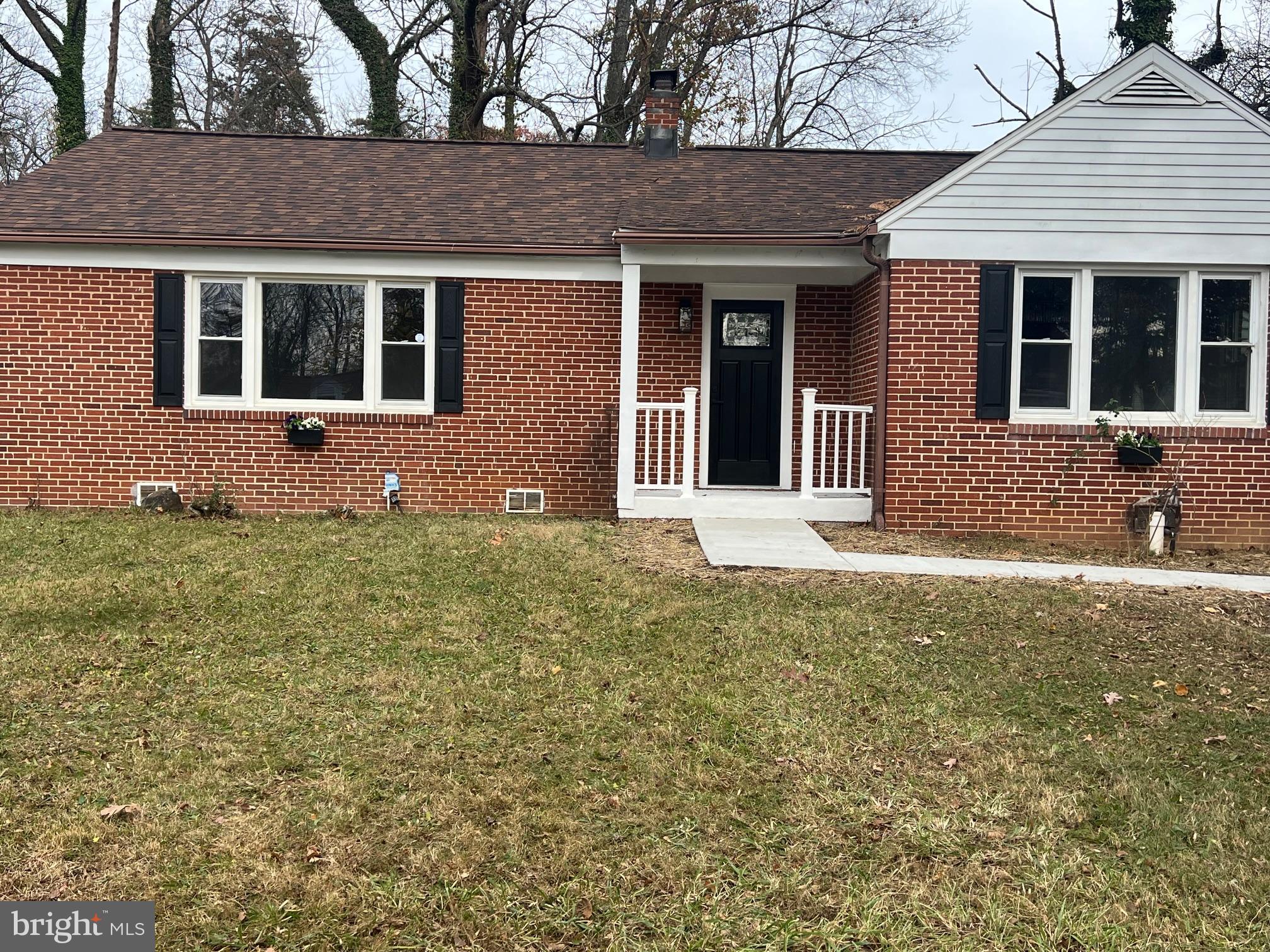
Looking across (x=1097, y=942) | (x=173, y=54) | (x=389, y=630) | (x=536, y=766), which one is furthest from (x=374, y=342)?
(x=173, y=54)

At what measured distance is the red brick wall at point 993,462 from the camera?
932cm

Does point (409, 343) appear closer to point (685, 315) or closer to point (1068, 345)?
point (685, 315)

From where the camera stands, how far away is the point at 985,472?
9398 mm

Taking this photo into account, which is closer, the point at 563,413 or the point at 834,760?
the point at 834,760

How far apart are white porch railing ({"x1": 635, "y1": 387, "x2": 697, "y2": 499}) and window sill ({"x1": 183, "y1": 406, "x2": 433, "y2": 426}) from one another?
7.48 feet

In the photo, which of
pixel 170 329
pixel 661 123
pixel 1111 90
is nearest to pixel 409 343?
pixel 170 329

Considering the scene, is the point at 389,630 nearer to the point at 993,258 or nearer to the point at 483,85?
the point at 993,258

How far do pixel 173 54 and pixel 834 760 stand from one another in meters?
27.5

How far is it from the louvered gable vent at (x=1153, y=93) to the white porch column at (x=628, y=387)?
15.5ft

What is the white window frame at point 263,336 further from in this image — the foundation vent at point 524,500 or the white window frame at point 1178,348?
the white window frame at point 1178,348

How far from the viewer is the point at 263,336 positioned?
10.6 meters

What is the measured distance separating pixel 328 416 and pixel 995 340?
678cm

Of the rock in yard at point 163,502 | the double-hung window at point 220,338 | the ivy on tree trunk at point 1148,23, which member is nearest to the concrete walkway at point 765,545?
the double-hung window at point 220,338

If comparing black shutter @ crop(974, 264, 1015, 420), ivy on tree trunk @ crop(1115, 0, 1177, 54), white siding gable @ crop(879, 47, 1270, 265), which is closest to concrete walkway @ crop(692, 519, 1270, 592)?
black shutter @ crop(974, 264, 1015, 420)
